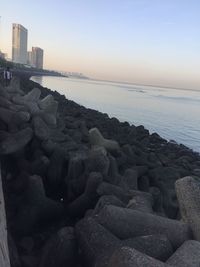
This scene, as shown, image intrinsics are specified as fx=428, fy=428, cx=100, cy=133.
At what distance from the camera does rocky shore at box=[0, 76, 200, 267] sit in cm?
340

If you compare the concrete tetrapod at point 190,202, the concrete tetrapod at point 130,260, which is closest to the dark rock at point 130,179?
the concrete tetrapod at point 190,202

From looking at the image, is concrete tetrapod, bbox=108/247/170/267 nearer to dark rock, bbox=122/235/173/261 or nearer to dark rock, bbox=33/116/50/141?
dark rock, bbox=122/235/173/261

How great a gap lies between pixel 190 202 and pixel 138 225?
603 millimetres

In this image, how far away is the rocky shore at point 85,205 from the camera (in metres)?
3.40

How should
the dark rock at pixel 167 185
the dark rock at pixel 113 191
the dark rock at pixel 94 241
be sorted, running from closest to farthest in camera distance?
the dark rock at pixel 94 241 → the dark rock at pixel 113 191 → the dark rock at pixel 167 185

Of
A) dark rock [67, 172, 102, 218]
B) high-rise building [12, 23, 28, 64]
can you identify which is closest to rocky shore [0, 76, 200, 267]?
dark rock [67, 172, 102, 218]

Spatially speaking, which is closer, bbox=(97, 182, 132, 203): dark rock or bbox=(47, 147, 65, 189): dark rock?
bbox=(97, 182, 132, 203): dark rock

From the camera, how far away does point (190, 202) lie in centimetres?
403

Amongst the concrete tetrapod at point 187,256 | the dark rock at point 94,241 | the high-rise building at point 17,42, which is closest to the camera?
the concrete tetrapod at point 187,256

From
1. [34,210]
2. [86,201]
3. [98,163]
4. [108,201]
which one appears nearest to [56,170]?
[98,163]

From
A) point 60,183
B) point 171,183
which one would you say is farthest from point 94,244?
point 171,183

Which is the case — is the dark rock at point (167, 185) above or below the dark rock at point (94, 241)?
below

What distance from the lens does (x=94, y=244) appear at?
11.2ft

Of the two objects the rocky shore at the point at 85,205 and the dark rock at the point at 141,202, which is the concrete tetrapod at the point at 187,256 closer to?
the rocky shore at the point at 85,205
